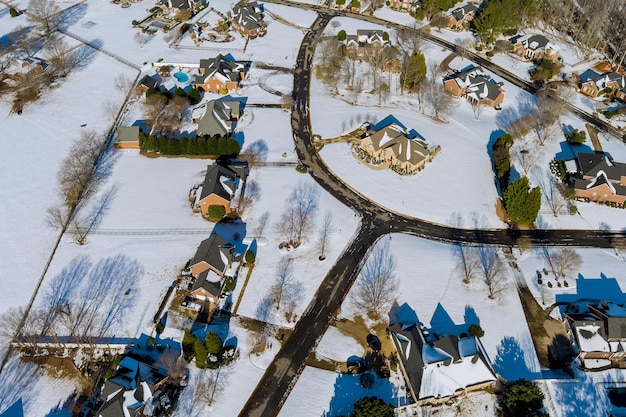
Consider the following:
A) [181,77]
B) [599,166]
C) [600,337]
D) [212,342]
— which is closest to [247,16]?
[181,77]

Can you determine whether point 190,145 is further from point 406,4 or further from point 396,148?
point 406,4

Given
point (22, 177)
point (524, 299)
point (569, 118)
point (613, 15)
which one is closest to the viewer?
point (524, 299)

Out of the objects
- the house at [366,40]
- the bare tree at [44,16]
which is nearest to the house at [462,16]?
the house at [366,40]

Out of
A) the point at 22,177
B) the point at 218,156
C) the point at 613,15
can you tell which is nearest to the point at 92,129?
the point at 22,177

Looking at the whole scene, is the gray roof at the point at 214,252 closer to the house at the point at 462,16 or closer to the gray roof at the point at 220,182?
the gray roof at the point at 220,182

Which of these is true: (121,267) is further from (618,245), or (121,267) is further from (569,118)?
(569,118)

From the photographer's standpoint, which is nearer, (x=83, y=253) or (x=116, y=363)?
(x=116, y=363)

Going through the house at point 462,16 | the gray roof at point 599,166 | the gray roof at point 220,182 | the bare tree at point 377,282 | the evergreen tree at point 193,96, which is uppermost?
the house at point 462,16
